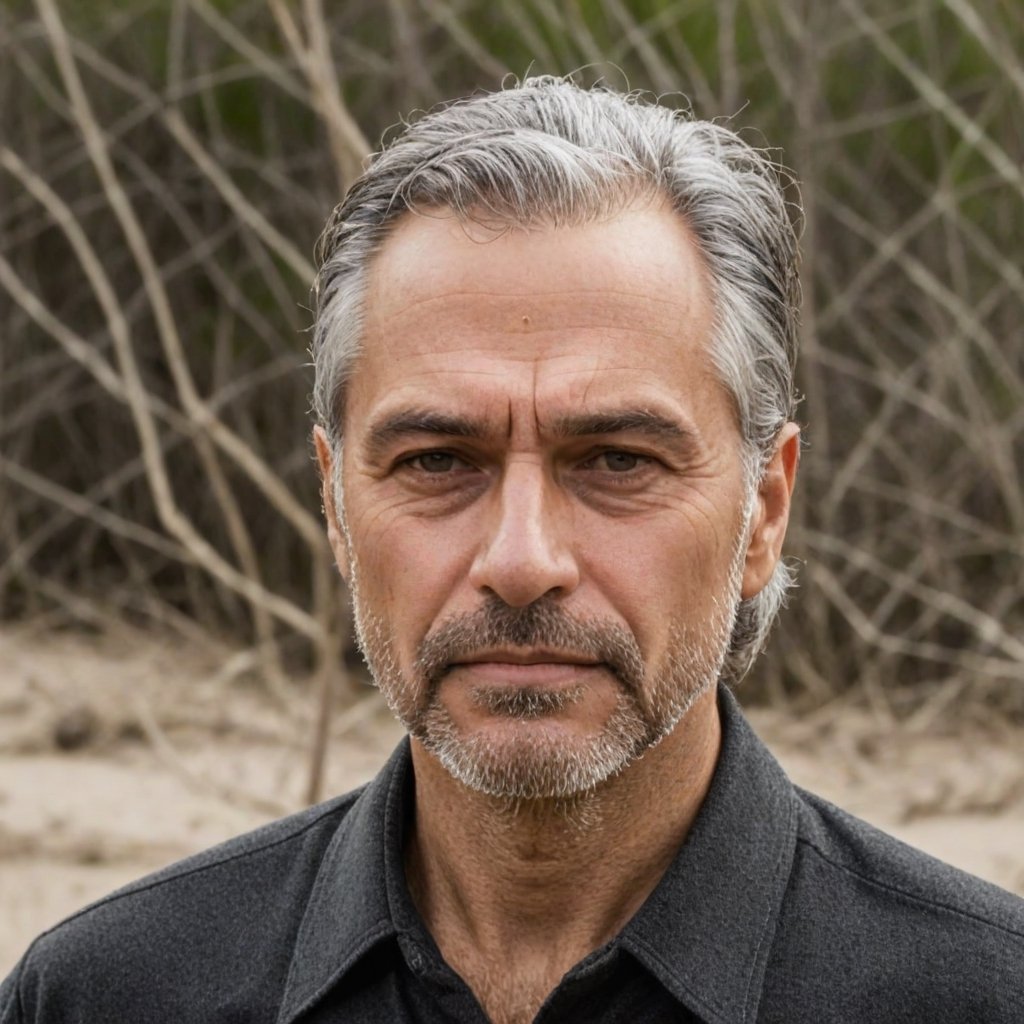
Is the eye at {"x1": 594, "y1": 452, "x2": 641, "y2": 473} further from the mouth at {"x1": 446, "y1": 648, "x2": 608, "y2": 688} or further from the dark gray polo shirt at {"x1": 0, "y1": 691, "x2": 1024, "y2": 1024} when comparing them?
the dark gray polo shirt at {"x1": 0, "y1": 691, "x2": 1024, "y2": 1024}

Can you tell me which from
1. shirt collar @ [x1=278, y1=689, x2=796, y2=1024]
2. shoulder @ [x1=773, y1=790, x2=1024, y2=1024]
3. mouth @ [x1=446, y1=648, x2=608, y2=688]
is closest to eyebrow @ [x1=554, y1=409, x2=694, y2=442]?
mouth @ [x1=446, y1=648, x2=608, y2=688]

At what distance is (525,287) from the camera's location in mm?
1510

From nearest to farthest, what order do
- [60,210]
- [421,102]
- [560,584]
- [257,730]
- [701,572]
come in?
1. [560,584]
2. [701,572]
3. [60,210]
4. [421,102]
5. [257,730]

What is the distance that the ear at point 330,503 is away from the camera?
1743mm

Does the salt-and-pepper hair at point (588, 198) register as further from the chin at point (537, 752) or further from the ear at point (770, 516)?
the chin at point (537, 752)

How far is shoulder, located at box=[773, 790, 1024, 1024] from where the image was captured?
1.43m

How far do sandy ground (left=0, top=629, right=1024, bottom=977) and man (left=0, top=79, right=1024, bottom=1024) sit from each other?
9.31ft

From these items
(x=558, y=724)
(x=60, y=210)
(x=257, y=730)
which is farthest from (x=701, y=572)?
(x=257, y=730)

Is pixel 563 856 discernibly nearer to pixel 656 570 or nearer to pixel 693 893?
pixel 693 893

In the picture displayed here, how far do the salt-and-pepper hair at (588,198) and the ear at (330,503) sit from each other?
5 cm

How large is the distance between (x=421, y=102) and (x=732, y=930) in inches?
162

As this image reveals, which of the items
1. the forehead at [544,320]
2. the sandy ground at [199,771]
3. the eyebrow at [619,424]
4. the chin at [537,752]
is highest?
the forehead at [544,320]

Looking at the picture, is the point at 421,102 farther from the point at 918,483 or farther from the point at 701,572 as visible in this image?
the point at 701,572

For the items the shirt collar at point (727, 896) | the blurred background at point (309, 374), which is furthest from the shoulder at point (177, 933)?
the blurred background at point (309, 374)
